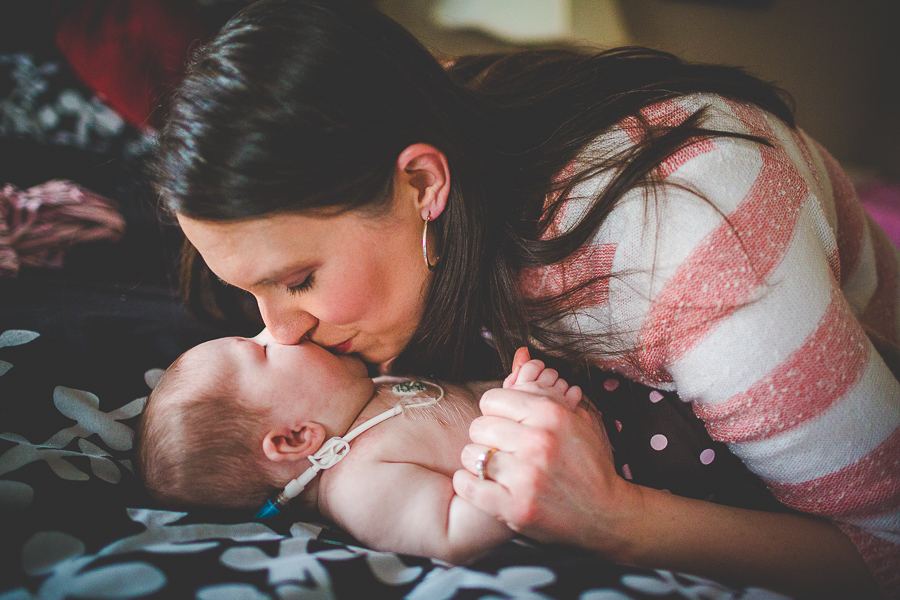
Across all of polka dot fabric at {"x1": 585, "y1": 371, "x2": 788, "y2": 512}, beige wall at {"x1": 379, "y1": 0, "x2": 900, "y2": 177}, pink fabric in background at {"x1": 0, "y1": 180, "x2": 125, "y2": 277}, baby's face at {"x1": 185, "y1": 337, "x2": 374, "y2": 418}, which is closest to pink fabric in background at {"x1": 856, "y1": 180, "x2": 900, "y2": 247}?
beige wall at {"x1": 379, "y1": 0, "x2": 900, "y2": 177}

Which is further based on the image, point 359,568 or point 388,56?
point 388,56

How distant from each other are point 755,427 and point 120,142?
5.97 feet

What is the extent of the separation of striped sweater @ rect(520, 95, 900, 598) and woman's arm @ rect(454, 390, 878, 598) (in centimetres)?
5

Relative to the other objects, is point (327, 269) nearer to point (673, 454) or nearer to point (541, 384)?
point (541, 384)

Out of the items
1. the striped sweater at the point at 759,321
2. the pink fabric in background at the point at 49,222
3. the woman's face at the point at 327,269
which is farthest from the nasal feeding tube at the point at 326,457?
the pink fabric in background at the point at 49,222

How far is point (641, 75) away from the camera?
0.91m

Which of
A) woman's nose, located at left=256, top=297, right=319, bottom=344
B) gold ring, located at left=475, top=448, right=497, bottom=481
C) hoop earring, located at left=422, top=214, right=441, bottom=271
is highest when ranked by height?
hoop earring, located at left=422, top=214, right=441, bottom=271

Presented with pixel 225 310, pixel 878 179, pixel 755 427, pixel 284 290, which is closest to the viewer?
pixel 755 427

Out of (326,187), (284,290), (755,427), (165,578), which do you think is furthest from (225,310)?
(755,427)

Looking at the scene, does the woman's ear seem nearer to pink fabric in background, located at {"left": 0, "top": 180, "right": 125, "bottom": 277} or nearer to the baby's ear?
the baby's ear

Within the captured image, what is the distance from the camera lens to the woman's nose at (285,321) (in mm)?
835

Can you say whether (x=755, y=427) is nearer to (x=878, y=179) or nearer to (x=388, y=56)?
(x=388, y=56)

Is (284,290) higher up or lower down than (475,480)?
higher up

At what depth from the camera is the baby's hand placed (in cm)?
76
